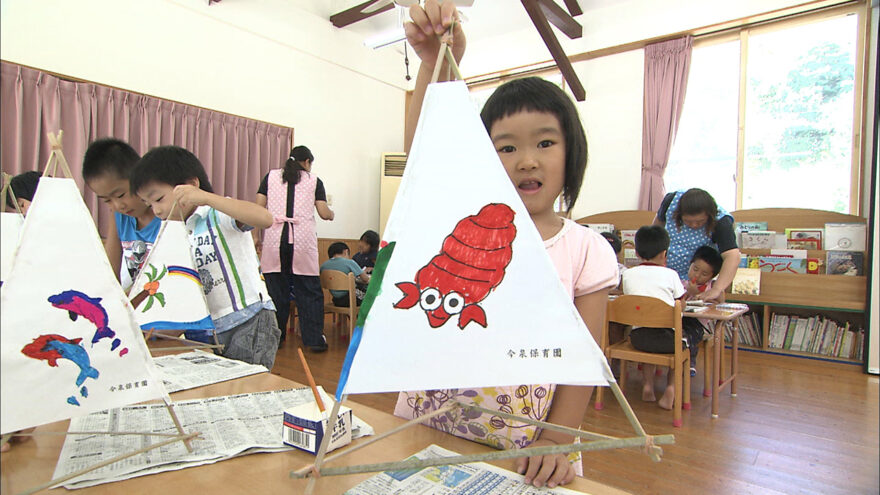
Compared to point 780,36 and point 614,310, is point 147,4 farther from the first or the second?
point 780,36

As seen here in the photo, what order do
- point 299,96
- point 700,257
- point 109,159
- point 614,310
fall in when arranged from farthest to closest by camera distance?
point 299,96, point 700,257, point 614,310, point 109,159

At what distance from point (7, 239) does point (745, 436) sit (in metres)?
2.86

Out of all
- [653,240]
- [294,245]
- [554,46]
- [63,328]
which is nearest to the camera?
[63,328]

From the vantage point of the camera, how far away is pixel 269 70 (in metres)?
5.17

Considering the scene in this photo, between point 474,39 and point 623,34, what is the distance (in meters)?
1.99

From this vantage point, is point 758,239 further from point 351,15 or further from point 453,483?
point 351,15

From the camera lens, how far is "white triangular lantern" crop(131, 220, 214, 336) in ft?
3.46

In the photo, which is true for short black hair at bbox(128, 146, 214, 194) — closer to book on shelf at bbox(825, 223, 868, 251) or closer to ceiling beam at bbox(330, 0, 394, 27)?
ceiling beam at bbox(330, 0, 394, 27)

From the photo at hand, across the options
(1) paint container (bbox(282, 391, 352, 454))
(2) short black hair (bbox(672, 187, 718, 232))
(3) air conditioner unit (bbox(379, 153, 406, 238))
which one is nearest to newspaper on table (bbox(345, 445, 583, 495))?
(1) paint container (bbox(282, 391, 352, 454))

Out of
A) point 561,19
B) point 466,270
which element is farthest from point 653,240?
point 561,19

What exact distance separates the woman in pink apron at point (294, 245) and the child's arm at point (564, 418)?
10.6 feet

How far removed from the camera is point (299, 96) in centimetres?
553

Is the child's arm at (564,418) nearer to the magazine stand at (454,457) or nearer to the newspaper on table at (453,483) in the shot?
the newspaper on table at (453,483)

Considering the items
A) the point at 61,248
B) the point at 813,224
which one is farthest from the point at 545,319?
the point at 813,224
